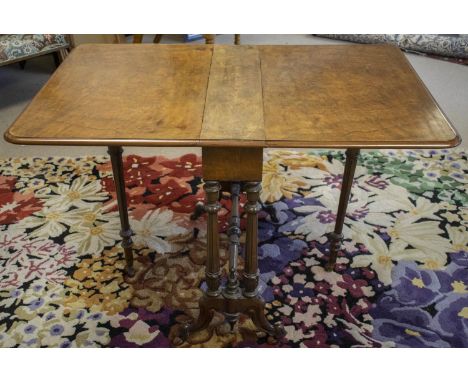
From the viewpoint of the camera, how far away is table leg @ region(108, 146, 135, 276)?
1.40 meters

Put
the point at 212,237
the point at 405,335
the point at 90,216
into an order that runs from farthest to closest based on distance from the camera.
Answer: the point at 90,216 → the point at 405,335 → the point at 212,237

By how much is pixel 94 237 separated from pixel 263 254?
0.71 meters

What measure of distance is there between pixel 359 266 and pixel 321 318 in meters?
0.31

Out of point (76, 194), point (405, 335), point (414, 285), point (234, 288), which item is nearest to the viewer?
point (234, 288)

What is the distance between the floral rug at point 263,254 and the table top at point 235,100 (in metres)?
0.74

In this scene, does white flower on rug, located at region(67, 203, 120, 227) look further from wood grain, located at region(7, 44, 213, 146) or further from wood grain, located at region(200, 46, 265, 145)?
wood grain, located at region(200, 46, 265, 145)

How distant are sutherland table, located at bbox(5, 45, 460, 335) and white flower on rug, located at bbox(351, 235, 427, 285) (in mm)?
337

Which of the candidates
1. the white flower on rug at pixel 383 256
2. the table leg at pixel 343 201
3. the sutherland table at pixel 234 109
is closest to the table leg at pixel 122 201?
the sutherland table at pixel 234 109

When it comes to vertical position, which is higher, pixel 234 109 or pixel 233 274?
pixel 234 109

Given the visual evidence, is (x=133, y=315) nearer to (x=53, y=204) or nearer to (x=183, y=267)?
(x=183, y=267)

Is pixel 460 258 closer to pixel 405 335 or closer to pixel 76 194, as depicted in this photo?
pixel 405 335

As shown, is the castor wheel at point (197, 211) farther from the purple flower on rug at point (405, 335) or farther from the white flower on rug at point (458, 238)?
the white flower on rug at point (458, 238)

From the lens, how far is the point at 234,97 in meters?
1.18

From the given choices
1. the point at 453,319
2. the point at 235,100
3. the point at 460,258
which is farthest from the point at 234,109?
the point at 460,258
